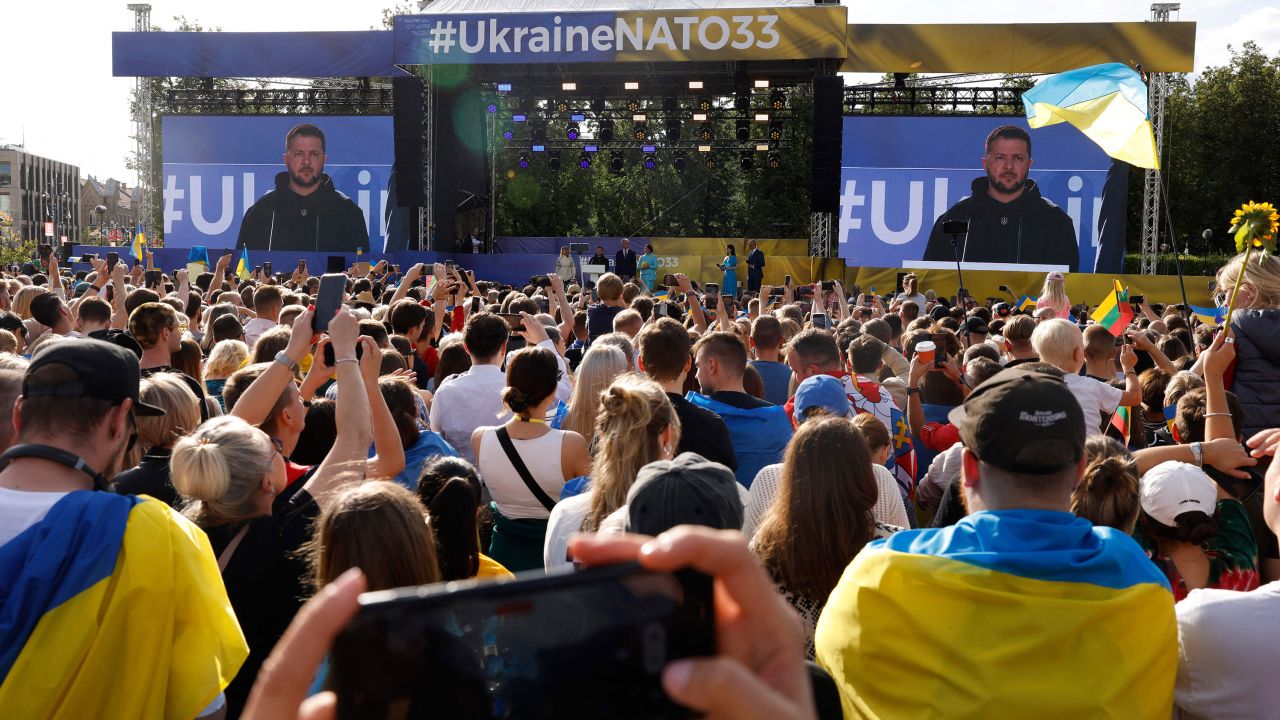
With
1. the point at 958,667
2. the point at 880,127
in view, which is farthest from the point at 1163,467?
the point at 880,127

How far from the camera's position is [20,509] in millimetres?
2096

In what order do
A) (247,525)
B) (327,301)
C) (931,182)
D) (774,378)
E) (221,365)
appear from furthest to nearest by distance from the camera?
(931,182) < (774,378) < (221,365) < (327,301) < (247,525)

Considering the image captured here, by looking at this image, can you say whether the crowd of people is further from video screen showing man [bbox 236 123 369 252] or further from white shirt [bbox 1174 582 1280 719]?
video screen showing man [bbox 236 123 369 252]

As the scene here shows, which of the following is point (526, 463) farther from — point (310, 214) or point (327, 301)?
point (310, 214)

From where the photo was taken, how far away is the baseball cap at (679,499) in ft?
6.55

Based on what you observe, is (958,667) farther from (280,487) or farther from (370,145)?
(370,145)

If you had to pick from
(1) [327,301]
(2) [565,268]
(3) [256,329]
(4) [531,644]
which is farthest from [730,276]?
(4) [531,644]

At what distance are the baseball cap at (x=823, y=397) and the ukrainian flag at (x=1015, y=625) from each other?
2.52 m

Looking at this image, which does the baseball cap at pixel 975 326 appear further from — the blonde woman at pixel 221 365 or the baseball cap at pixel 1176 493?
the blonde woman at pixel 221 365

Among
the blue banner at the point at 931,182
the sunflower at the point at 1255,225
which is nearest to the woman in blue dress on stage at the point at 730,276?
the blue banner at the point at 931,182

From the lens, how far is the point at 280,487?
284 centimetres

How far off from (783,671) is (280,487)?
2188mm

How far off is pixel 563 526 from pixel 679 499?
1329 millimetres

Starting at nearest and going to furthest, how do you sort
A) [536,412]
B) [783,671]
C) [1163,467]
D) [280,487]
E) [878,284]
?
[783,671] < [280,487] < [1163,467] < [536,412] < [878,284]
